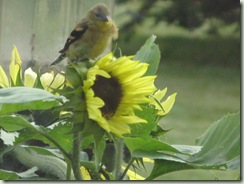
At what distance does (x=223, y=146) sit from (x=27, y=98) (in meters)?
0.18

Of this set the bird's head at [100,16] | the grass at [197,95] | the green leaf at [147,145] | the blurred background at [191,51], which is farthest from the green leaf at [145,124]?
the grass at [197,95]

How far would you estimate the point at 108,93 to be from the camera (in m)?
0.55

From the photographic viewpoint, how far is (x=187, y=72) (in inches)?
130

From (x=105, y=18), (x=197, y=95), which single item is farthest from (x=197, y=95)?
(x=105, y=18)

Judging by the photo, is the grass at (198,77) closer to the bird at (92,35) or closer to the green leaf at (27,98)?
the bird at (92,35)

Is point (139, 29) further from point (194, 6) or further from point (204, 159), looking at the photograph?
point (204, 159)

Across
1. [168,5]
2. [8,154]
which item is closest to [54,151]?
[8,154]

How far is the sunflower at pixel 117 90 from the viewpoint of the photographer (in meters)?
0.52

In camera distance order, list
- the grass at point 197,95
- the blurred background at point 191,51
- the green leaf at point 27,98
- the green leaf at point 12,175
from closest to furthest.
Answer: the green leaf at point 27,98 → the green leaf at point 12,175 → the blurred background at point 191,51 → the grass at point 197,95

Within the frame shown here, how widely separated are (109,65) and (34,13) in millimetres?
281

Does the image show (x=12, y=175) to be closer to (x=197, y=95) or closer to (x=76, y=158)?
(x=76, y=158)

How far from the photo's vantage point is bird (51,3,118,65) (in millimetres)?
656

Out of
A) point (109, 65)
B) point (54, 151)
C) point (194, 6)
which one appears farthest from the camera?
point (194, 6)

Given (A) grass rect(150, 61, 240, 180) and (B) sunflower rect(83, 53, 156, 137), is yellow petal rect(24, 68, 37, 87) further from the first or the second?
(A) grass rect(150, 61, 240, 180)
